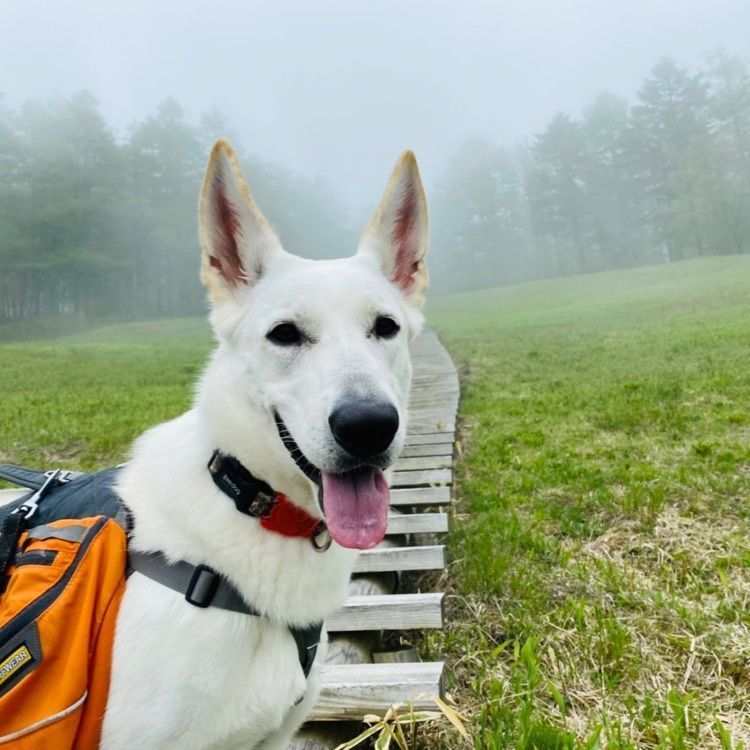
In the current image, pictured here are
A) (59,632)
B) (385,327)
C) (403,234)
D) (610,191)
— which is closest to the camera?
(59,632)

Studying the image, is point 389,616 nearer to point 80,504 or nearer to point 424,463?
point 80,504

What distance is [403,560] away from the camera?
3.53 m

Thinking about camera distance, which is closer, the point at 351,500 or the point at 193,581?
the point at 193,581

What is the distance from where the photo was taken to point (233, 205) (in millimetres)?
2332

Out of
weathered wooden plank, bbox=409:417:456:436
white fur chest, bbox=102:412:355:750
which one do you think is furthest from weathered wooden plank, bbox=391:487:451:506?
white fur chest, bbox=102:412:355:750

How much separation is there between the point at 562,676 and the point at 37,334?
3813 cm

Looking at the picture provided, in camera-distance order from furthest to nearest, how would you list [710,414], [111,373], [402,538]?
[111,373] → [710,414] → [402,538]

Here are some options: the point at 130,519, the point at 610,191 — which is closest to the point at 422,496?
the point at 130,519

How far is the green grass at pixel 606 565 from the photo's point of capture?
237 cm

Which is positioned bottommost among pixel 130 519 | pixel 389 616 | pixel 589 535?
pixel 589 535

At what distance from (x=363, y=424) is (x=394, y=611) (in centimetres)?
158

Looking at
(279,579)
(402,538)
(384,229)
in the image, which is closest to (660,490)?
(402,538)

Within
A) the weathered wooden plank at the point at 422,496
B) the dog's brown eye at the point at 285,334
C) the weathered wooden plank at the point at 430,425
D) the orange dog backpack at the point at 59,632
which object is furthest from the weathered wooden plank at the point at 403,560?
the weathered wooden plank at the point at 430,425

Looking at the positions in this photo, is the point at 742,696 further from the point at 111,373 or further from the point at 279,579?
the point at 111,373
